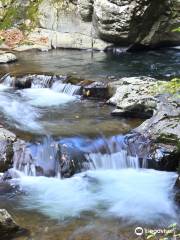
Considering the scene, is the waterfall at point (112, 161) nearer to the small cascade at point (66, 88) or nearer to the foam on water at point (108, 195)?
the foam on water at point (108, 195)

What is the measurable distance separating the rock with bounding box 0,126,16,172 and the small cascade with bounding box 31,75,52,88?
177 inches

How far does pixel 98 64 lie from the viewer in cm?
1497

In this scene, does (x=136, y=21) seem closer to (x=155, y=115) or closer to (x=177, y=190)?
(x=155, y=115)

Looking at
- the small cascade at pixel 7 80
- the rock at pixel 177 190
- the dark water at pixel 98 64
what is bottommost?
the rock at pixel 177 190

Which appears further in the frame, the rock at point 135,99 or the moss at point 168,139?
the rock at point 135,99

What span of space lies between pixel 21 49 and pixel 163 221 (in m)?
13.1

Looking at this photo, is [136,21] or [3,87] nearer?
[3,87]

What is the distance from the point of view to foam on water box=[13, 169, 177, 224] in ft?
21.5

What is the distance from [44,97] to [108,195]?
5.29 metres

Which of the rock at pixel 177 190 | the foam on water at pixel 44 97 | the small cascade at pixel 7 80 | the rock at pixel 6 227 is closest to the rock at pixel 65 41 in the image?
the small cascade at pixel 7 80

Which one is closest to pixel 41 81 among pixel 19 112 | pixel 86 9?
pixel 19 112

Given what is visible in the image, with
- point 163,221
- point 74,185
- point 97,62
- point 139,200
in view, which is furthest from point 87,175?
point 97,62

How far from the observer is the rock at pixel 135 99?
32.3 feet

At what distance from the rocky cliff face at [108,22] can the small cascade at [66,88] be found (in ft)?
15.3
